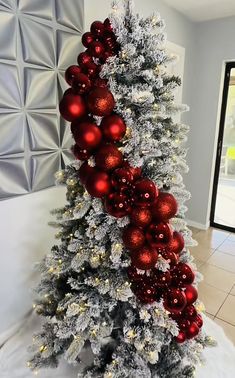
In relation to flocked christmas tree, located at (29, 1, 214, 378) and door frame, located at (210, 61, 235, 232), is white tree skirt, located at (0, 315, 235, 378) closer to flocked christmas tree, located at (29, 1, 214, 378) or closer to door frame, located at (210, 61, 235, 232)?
flocked christmas tree, located at (29, 1, 214, 378)

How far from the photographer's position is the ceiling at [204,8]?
250cm

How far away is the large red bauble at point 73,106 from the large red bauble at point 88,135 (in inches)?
1.6

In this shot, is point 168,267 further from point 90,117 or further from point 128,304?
point 90,117

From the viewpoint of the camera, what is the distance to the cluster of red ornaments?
90 centimetres

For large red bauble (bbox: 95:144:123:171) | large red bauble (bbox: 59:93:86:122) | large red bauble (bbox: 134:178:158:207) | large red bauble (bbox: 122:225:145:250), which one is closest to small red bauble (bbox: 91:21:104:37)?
large red bauble (bbox: 59:93:86:122)

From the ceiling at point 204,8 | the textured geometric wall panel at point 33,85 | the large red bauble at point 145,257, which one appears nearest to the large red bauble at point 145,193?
the large red bauble at point 145,257

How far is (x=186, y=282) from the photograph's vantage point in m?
1.05

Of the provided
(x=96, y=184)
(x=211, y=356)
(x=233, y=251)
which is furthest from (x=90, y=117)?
(x=233, y=251)

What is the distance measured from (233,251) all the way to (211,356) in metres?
1.56

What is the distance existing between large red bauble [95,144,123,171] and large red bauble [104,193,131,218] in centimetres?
10

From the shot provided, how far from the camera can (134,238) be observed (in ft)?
3.00

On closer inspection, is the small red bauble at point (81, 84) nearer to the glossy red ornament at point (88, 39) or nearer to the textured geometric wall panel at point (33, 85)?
the glossy red ornament at point (88, 39)

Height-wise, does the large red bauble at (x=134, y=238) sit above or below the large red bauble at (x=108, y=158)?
below

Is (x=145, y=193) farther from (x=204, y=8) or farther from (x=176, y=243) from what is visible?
(x=204, y=8)
